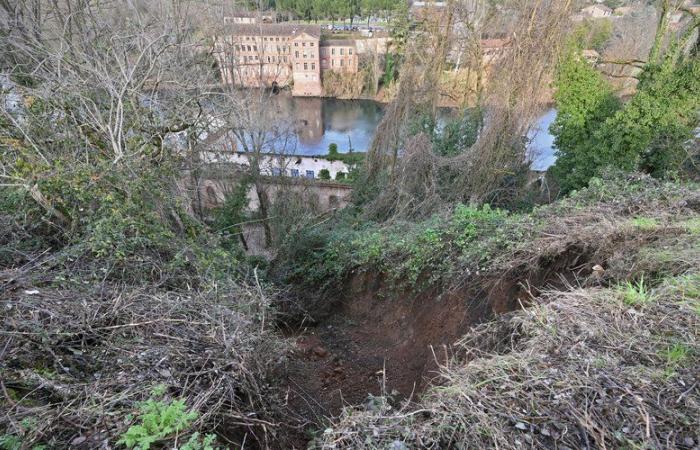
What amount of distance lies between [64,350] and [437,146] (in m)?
11.9

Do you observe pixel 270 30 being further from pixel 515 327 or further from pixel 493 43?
pixel 515 327

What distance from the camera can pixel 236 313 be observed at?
12.5ft

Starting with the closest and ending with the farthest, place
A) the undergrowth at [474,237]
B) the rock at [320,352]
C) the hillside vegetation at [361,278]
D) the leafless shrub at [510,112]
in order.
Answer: the hillside vegetation at [361,278] → the undergrowth at [474,237] → the rock at [320,352] → the leafless shrub at [510,112]

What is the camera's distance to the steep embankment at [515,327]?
7.84ft

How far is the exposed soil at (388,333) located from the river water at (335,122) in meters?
17.8

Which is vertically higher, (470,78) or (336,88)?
(470,78)

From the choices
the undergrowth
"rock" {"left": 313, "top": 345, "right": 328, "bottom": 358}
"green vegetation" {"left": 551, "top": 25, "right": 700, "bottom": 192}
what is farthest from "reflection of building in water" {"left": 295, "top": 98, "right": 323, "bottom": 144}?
"rock" {"left": 313, "top": 345, "right": 328, "bottom": 358}

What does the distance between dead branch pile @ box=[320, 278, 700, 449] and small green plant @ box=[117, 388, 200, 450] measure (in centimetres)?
92

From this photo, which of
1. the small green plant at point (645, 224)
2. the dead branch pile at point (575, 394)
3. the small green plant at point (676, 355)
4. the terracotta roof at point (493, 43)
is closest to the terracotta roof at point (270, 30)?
the terracotta roof at point (493, 43)

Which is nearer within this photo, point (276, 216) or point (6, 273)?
point (6, 273)

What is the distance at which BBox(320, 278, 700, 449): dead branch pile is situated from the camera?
2.26 meters

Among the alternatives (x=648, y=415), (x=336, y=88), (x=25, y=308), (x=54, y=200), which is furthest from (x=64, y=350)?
(x=336, y=88)

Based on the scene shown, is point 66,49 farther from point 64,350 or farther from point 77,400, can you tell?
point 77,400

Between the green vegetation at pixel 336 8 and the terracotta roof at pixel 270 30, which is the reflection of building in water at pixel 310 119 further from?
the green vegetation at pixel 336 8
